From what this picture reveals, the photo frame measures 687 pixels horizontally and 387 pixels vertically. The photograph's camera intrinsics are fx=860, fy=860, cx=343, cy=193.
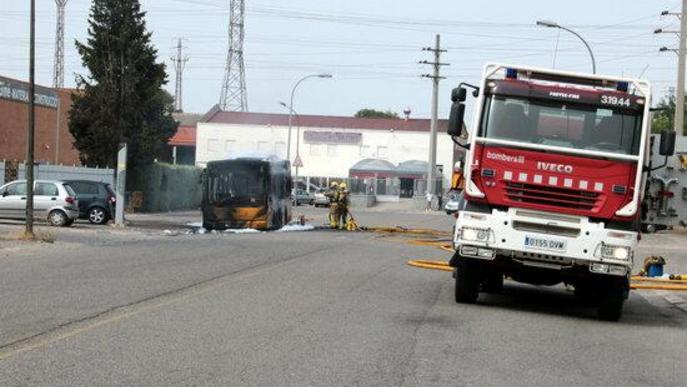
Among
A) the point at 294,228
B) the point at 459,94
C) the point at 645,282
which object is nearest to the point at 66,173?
the point at 294,228

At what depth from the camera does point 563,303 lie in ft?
47.1

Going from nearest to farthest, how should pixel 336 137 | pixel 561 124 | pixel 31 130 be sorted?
pixel 561 124
pixel 31 130
pixel 336 137

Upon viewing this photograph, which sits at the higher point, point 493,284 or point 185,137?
point 185,137

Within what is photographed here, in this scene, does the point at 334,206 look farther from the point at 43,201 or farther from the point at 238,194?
the point at 43,201

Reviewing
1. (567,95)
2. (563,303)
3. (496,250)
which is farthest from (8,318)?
(563,303)

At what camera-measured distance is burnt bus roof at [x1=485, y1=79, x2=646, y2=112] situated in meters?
11.6

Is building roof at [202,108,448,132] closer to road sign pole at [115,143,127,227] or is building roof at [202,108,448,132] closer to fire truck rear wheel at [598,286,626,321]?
road sign pole at [115,143,127,227]

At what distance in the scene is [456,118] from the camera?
11.9 meters

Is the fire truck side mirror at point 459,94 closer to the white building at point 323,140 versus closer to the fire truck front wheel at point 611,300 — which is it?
the fire truck front wheel at point 611,300

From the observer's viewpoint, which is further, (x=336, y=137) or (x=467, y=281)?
(x=336, y=137)

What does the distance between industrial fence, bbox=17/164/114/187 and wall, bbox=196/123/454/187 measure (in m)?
49.7

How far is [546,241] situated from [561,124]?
1.67 m

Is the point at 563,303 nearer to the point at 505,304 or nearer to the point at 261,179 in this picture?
the point at 505,304

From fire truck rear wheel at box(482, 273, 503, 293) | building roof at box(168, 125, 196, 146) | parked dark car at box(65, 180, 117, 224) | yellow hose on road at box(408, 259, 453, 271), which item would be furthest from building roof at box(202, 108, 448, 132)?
fire truck rear wheel at box(482, 273, 503, 293)
